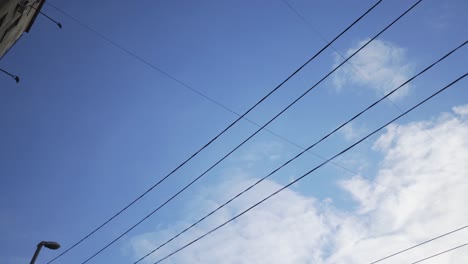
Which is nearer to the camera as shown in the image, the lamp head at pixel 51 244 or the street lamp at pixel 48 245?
the street lamp at pixel 48 245

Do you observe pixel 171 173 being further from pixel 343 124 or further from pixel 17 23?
pixel 17 23

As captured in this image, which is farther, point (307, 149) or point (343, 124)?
point (307, 149)

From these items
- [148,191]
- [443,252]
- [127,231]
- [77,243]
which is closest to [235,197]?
[148,191]

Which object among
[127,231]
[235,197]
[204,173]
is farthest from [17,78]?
[235,197]

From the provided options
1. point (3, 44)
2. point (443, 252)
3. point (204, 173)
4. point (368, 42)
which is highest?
point (3, 44)

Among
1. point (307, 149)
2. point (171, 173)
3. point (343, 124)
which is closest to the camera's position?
point (343, 124)

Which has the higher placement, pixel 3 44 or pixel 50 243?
pixel 3 44

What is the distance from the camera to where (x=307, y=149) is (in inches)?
268

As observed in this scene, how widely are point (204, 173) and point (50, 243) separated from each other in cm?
995

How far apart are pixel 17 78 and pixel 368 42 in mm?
14667

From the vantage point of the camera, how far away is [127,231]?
31.6ft

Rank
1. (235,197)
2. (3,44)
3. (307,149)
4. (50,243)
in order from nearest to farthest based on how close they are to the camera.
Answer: (307,149) → (235,197) → (50,243) → (3,44)

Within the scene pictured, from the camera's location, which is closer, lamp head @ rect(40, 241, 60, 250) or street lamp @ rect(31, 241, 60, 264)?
street lamp @ rect(31, 241, 60, 264)

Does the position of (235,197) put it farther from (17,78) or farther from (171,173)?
(17,78)
